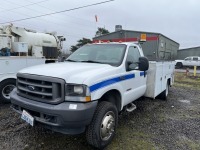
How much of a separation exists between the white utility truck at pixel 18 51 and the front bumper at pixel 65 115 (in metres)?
3.04

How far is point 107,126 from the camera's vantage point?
3457 millimetres

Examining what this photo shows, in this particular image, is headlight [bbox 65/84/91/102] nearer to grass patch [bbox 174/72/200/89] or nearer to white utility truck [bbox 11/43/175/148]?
white utility truck [bbox 11/43/175/148]

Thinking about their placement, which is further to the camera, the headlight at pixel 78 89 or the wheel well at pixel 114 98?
the wheel well at pixel 114 98

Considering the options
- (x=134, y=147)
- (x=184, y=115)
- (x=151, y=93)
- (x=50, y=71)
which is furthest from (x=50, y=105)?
(x=184, y=115)

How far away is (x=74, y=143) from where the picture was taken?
3643 mm

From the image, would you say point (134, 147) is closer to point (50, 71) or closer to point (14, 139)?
point (50, 71)

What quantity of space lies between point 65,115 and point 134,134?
1.92 meters

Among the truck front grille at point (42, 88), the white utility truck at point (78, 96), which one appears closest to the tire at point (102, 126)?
the white utility truck at point (78, 96)

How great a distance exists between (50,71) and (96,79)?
0.77 metres

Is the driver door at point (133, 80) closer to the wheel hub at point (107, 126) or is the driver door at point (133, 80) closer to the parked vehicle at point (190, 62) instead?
the wheel hub at point (107, 126)

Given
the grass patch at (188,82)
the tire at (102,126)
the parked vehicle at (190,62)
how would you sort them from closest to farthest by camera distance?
the tire at (102,126), the grass patch at (188,82), the parked vehicle at (190,62)

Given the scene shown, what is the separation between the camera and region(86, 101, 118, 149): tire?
3195mm

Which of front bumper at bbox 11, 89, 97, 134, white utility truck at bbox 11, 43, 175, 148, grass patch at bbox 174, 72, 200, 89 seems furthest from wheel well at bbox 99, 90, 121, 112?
grass patch at bbox 174, 72, 200, 89

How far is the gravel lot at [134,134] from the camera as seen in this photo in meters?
3.60
